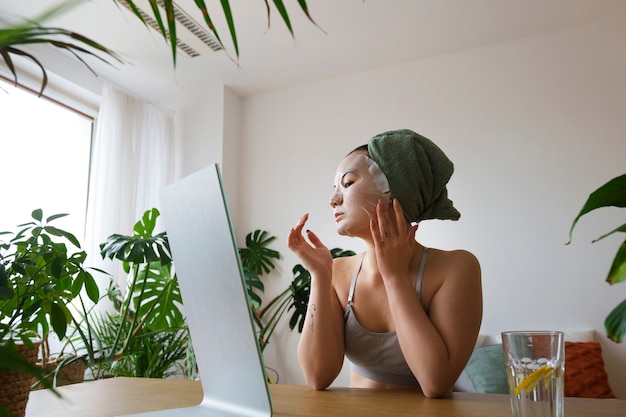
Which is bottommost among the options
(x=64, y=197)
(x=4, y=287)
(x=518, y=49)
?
(x=4, y=287)

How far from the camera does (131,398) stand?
0.89 metres

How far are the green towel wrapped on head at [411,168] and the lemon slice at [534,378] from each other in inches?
26.7

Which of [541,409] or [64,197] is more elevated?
[64,197]

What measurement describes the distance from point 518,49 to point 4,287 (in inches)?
134

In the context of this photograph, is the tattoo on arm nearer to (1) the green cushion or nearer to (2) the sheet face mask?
(2) the sheet face mask

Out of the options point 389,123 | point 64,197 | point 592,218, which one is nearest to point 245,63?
point 389,123

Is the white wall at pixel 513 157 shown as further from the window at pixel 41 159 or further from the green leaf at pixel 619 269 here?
the green leaf at pixel 619 269

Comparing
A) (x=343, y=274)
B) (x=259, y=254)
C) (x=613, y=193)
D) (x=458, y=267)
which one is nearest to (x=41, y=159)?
(x=259, y=254)

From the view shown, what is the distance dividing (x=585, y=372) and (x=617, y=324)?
2542 millimetres

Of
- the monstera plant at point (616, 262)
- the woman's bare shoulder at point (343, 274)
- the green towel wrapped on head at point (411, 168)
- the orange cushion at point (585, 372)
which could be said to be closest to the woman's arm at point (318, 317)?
the woman's bare shoulder at point (343, 274)

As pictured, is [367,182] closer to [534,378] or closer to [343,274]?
[343,274]

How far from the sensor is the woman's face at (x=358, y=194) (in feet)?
3.92

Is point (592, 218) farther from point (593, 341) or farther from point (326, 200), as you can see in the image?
point (326, 200)

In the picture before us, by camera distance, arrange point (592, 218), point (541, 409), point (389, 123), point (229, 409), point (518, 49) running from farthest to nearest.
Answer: point (389, 123) → point (518, 49) → point (592, 218) → point (229, 409) → point (541, 409)
